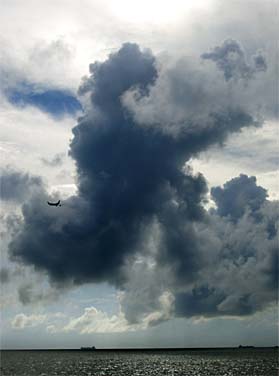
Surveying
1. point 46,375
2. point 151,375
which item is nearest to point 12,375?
point 46,375

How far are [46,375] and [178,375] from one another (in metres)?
52.3

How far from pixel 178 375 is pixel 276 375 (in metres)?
37.7

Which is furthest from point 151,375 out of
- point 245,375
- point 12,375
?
point 12,375

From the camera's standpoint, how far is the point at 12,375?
19850 cm

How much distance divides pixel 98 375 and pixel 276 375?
227ft

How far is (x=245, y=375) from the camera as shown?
19462cm

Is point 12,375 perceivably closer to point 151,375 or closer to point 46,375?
point 46,375

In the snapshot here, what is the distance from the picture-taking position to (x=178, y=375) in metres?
196

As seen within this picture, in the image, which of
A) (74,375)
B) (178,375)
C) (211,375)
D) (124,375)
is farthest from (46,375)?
(211,375)

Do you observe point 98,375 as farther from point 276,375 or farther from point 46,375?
point 276,375

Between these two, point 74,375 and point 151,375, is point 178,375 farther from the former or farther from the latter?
point 74,375

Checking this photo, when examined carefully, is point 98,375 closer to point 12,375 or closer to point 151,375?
point 151,375

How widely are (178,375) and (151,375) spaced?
35.2ft

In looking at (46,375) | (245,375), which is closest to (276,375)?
(245,375)
